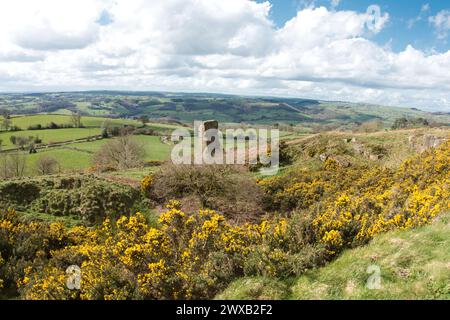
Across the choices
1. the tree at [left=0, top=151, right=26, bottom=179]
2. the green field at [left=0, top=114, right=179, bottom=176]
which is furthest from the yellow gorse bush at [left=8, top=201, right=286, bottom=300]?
the tree at [left=0, top=151, right=26, bottom=179]

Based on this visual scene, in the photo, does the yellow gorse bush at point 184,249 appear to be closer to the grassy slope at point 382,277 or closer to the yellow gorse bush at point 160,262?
the yellow gorse bush at point 160,262

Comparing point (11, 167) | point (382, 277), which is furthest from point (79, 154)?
point (382, 277)

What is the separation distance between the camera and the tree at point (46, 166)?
159 ft

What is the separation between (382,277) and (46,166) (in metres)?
52.2

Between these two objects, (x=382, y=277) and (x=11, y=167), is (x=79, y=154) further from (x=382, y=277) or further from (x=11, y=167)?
(x=382, y=277)

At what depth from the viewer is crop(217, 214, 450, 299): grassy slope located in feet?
20.0

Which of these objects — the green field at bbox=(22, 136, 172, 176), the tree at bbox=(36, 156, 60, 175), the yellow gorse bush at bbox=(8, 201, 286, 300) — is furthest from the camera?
the green field at bbox=(22, 136, 172, 176)

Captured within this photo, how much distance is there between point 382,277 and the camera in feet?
21.4

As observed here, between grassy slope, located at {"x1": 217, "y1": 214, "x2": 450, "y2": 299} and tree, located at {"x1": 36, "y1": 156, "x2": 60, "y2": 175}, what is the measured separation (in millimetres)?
48791

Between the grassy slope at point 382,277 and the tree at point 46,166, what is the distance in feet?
160

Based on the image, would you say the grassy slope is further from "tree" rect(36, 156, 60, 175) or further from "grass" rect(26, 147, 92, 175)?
"grass" rect(26, 147, 92, 175)
